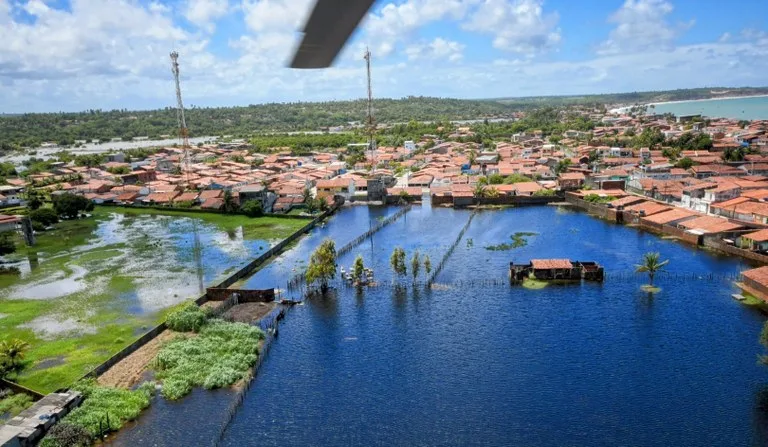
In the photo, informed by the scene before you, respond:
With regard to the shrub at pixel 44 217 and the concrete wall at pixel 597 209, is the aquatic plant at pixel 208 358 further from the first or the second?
the concrete wall at pixel 597 209

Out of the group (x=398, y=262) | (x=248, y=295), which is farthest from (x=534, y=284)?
(x=248, y=295)

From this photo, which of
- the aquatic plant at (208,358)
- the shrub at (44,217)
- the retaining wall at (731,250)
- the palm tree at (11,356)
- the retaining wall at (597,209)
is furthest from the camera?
the shrub at (44,217)

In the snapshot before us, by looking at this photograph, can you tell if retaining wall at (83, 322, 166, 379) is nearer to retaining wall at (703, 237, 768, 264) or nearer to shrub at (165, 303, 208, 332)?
shrub at (165, 303, 208, 332)

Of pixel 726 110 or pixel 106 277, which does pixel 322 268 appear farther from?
pixel 726 110

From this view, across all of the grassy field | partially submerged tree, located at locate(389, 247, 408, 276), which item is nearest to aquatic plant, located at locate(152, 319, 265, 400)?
the grassy field

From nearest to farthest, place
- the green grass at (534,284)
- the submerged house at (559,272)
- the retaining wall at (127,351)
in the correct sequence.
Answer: the retaining wall at (127,351) < the green grass at (534,284) < the submerged house at (559,272)

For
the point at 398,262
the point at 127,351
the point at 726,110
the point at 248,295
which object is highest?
the point at 726,110

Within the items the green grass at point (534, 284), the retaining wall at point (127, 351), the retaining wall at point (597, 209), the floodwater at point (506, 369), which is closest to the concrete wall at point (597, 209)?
the retaining wall at point (597, 209)
